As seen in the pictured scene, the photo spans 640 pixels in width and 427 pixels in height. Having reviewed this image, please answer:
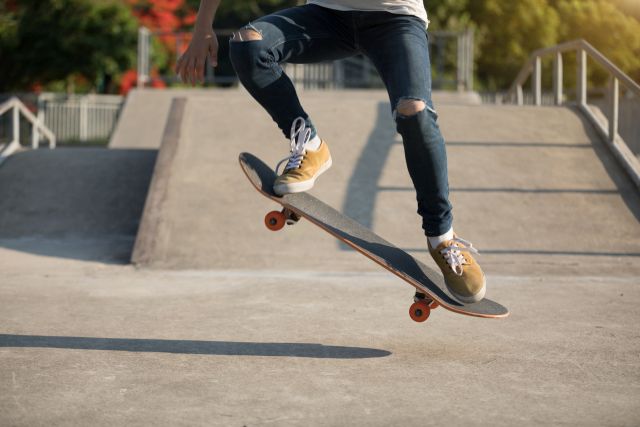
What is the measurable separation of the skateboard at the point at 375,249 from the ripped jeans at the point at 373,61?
0.67 feet

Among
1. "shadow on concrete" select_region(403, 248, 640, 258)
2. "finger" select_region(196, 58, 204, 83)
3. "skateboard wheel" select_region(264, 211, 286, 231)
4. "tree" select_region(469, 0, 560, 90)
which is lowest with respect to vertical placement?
"tree" select_region(469, 0, 560, 90)

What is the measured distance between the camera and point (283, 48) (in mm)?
3555

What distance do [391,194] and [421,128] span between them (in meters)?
4.25

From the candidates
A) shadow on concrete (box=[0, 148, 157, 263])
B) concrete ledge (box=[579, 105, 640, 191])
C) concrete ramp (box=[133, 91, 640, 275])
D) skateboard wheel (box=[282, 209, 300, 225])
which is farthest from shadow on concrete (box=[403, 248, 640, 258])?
skateboard wheel (box=[282, 209, 300, 225])

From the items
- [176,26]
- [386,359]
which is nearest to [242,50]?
[386,359]

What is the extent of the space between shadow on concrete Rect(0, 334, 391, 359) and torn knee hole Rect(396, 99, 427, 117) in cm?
101

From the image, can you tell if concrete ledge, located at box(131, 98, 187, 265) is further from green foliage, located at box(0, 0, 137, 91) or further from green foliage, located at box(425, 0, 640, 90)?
green foliage, located at box(425, 0, 640, 90)

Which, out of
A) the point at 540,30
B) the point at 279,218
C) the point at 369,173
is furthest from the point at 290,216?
the point at 540,30

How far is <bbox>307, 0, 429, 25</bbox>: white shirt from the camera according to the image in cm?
348

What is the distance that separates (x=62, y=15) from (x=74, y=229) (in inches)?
897

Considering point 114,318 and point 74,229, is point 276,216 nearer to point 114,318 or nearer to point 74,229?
point 114,318

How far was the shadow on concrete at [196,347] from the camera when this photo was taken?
3.37m

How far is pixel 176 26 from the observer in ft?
112

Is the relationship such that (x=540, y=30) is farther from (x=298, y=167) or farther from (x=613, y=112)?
(x=298, y=167)
